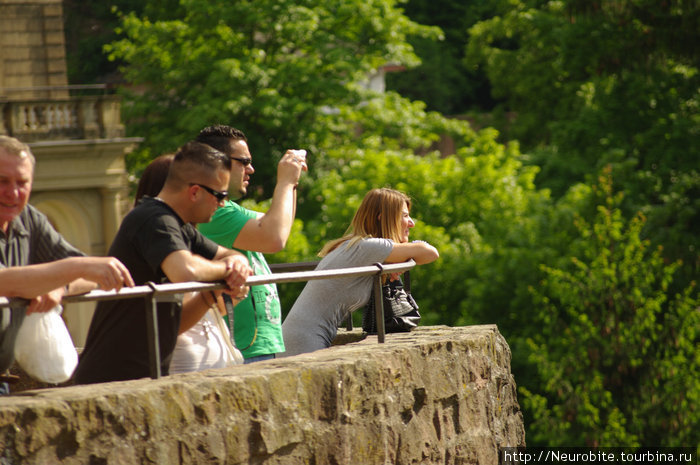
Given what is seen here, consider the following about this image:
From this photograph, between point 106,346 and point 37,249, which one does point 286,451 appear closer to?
point 106,346

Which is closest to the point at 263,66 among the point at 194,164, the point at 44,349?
the point at 194,164

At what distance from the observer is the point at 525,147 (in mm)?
32062

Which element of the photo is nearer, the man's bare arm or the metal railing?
the metal railing

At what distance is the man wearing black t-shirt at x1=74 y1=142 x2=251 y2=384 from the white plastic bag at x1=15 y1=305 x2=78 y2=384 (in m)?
0.42

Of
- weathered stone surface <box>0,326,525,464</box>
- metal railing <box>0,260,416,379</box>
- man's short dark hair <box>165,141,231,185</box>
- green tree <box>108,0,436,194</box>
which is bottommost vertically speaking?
weathered stone surface <box>0,326,525,464</box>

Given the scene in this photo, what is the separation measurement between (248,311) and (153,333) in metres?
1.05

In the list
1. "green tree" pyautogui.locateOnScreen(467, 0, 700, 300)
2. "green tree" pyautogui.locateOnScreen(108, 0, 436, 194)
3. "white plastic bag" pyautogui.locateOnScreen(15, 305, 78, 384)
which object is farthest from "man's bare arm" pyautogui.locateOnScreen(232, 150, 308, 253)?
"green tree" pyautogui.locateOnScreen(108, 0, 436, 194)

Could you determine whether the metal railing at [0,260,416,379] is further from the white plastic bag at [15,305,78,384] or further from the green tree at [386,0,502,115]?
the green tree at [386,0,502,115]

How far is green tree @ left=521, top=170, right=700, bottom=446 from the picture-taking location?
20484 millimetres

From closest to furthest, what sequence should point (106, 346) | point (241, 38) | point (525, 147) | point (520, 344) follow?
point (106, 346), point (520, 344), point (241, 38), point (525, 147)

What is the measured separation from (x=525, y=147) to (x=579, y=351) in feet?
38.4

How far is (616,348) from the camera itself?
830 inches

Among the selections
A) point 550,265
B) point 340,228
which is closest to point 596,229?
point 550,265

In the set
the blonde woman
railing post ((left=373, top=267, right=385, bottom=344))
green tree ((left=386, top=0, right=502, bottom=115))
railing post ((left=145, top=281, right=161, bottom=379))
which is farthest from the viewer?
green tree ((left=386, top=0, right=502, bottom=115))
